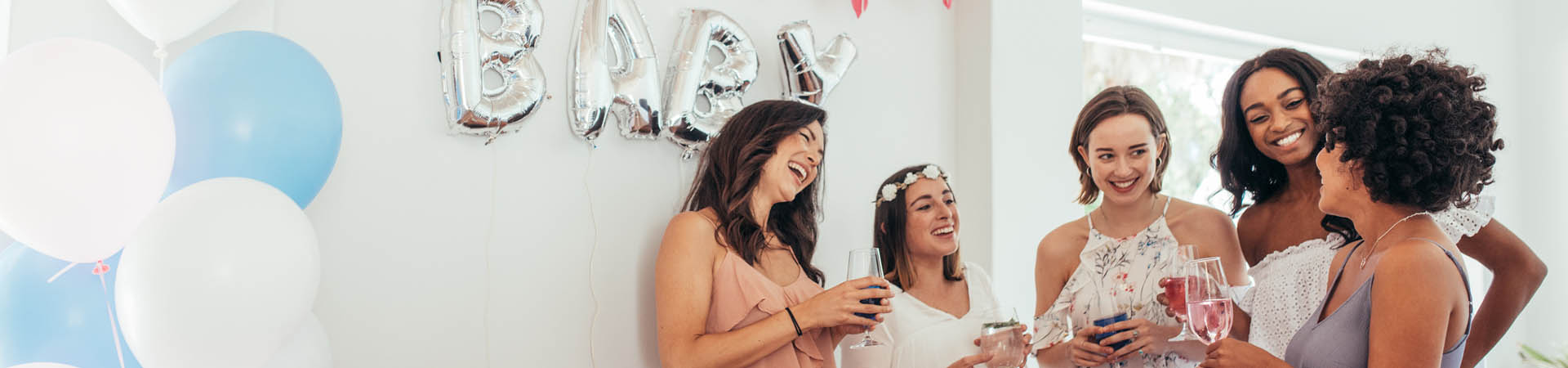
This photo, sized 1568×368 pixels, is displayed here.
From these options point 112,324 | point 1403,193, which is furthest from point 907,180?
point 112,324

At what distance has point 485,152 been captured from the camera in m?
2.59

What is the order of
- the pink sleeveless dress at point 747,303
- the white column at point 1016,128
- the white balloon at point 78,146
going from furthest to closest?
1. the white column at point 1016,128
2. the pink sleeveless dress at point 747,303
3. the white balloon at point 78,146

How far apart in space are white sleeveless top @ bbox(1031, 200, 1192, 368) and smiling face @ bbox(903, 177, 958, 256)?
33cm

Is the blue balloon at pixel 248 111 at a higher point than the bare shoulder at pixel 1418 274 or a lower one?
higher

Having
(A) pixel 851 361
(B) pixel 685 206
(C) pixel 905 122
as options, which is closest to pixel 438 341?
(B) pixel 685 206

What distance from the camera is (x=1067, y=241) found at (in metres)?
2.70

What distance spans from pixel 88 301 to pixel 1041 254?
2145 millimetres

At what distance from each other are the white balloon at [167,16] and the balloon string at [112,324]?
476 mm

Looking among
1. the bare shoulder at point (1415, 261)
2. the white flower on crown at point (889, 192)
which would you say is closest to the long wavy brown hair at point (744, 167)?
the white flower on crown at point (889, 192)

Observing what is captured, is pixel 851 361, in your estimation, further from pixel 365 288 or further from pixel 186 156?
pixel 186 156

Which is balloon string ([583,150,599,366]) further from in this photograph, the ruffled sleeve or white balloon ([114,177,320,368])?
the ruffled sleeve

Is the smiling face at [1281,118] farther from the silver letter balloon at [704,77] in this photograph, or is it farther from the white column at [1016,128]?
the silver letter balloon at [704,77]

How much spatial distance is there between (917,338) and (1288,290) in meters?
0.85

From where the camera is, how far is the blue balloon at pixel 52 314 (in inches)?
68.7
